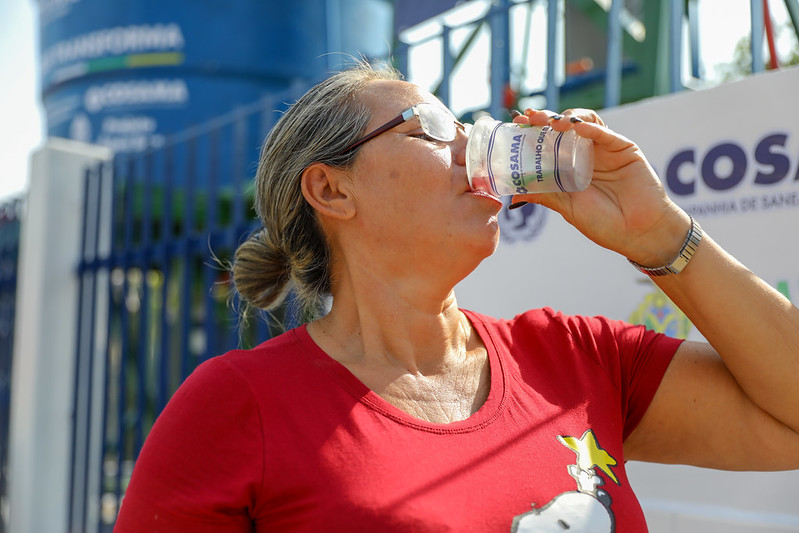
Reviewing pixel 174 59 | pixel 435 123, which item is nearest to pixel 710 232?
pixel 435 123

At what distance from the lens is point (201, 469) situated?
3.98 feet

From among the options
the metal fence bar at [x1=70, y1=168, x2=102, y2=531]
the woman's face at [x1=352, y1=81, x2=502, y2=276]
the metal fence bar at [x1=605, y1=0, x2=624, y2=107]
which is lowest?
the metal fence bar at [x1=70, y1=168, x2=102, y2=531]

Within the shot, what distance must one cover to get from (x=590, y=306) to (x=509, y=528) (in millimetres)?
1173

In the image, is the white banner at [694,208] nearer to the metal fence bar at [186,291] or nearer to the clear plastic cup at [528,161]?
the clear plastic cup at [528,161]

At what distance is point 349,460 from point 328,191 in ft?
2.03

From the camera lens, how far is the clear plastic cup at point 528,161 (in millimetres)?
1461

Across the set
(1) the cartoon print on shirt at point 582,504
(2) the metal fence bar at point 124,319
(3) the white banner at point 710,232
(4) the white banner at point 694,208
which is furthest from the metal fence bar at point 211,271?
(1) the cartoon print on shirt at point 582,504

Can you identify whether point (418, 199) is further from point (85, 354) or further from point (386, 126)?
point (85, 354)

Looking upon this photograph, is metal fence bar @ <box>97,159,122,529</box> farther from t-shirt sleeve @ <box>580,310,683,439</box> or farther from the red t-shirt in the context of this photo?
t-shirt sleeve @ <box>580,310,683,439</box>

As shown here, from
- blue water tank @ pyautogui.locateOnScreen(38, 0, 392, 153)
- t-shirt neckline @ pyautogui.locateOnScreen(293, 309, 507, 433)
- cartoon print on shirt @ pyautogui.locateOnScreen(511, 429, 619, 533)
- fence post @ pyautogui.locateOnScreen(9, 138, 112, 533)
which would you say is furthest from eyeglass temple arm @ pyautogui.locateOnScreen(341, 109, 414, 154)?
blue water tank @ pyautogui.locateOnScreen(38, 0, 392, 153)

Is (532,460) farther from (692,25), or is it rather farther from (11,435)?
(11,435)

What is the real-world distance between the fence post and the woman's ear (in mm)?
3283

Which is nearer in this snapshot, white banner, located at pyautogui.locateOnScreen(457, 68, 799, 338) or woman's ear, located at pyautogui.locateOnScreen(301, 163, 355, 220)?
woman's ear, located at pyautogui.locateOnScreen(301, 163, 355, 220)

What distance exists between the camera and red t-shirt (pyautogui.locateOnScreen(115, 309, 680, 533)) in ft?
3.92
